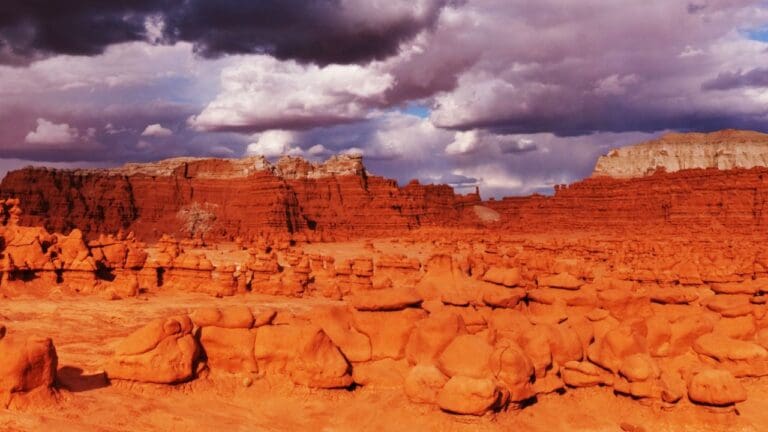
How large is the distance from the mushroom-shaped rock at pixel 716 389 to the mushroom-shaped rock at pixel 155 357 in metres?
6.90

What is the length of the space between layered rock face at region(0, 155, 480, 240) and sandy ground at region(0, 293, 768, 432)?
5281 cm

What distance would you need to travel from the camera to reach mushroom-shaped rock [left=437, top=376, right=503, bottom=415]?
818 centimetres

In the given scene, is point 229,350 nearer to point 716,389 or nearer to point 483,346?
point 483,346

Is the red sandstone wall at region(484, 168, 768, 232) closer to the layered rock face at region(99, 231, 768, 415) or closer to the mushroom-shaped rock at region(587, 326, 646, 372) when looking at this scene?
the layered rock face at region(99, 231, 768, 415)

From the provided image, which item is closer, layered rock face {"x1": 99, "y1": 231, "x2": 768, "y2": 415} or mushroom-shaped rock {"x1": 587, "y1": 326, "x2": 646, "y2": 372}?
layered rock face {"x1": 99, "y1": 231, "x2": 768, "y2": 415}

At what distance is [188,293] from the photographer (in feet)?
71.8

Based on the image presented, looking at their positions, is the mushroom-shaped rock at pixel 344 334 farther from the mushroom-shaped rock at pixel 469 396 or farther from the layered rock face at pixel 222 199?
the layered rock face at pixel 222 199

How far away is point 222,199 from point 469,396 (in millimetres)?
67230

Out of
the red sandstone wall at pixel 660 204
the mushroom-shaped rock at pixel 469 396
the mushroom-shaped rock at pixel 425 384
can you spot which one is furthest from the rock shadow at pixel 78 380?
the red sandstone wall at pixel 660 204

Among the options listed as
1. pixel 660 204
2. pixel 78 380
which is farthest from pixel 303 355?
pixel 660 204

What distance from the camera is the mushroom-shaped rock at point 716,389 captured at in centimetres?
878

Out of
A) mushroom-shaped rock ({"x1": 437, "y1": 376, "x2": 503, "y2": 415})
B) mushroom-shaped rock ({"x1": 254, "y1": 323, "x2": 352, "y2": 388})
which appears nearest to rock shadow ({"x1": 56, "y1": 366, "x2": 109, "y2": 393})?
mushroom-shaped rock ({"x1": 254, "y1": 323, "x2": 352, "y2": 388})

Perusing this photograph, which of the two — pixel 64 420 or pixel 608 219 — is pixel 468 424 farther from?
pixel 608 219

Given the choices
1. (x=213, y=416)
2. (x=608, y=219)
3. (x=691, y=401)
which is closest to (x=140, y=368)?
(x=213, y=416)
